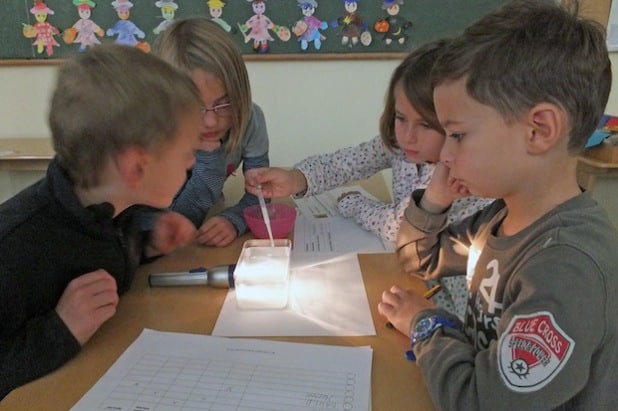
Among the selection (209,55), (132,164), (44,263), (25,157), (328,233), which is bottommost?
(25,157)

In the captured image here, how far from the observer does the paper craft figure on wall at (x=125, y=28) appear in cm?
228

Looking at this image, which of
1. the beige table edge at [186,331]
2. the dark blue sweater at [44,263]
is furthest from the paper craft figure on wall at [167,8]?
the dark blue sweater at [44,263]

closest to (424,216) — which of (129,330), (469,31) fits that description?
(469,31)

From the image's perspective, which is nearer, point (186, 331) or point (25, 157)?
point (186, 331)

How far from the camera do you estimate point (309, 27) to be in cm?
233

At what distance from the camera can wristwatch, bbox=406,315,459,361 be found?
70 cm

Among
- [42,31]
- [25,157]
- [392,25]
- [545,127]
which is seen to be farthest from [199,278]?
[42,31]

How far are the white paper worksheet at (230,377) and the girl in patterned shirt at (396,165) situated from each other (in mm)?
383

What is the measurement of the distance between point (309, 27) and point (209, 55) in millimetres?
1292

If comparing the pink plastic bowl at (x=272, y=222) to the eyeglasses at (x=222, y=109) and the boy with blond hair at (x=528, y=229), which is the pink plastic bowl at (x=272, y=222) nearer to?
the eyeglasses at (x=222, y=109)

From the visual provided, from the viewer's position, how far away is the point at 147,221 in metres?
1.06

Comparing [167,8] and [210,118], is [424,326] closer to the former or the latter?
[210,118]

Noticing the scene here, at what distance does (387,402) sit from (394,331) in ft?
0.53

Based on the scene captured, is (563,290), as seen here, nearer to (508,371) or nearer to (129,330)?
(508,371)
